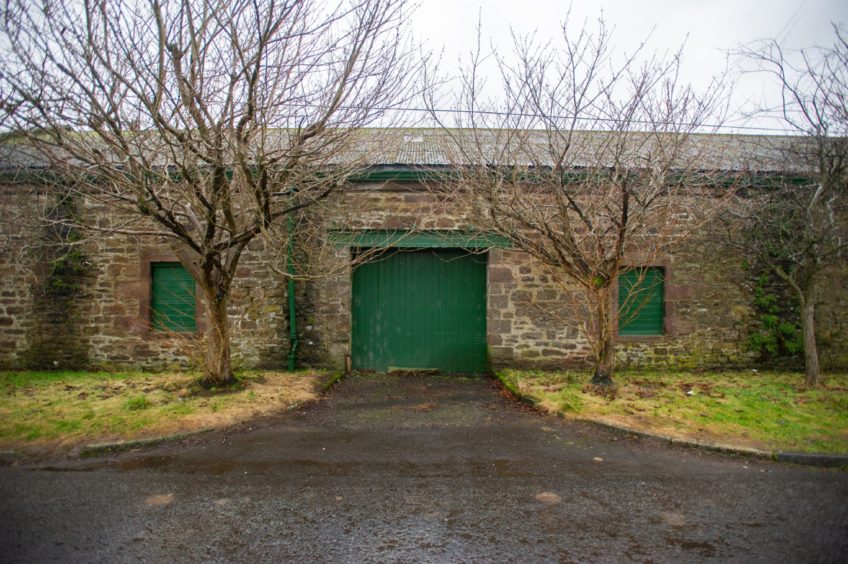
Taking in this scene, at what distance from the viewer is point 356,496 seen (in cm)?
389

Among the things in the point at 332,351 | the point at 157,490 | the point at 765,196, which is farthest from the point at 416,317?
the point at 765,196

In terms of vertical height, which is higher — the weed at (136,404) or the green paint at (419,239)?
the green paint at (419,239)

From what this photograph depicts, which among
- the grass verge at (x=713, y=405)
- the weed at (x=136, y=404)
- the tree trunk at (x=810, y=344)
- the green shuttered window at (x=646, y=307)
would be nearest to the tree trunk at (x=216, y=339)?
the weed at (x=136, y=404)

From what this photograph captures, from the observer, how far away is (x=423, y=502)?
378cm

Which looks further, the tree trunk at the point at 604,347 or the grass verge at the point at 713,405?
A: the tree trunk at the point at 604,347

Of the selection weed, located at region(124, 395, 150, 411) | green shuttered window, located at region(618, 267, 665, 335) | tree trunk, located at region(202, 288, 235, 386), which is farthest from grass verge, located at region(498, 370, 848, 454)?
weed, located at region(124, 395, 150, 411)

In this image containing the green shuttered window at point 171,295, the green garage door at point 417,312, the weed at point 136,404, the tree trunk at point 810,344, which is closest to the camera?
the weed at point 136,404

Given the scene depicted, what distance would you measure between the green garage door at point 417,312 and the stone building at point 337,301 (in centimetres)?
28

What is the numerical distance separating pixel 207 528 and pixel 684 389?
665 cm

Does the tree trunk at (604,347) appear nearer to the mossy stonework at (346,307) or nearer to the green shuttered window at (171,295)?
the mossy stonework at (346,307)

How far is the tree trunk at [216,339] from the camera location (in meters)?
6.87

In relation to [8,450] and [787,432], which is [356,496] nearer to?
[8,450]

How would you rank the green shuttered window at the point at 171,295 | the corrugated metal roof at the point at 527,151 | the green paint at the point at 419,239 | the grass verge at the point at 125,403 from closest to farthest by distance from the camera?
1. the grass verge at the point at 125,403
2. the corrugated metal roof at the point at 527,151
3. the green paint at the point at 419,239
4. the green shuttered window at the point at 171,295

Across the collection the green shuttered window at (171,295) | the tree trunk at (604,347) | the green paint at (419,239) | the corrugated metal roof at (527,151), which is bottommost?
the tree trunk at (604,347)
